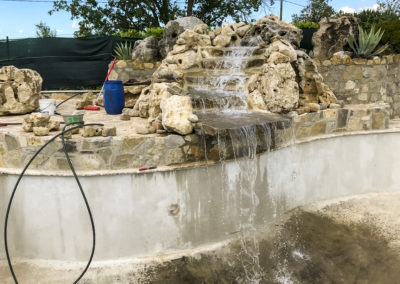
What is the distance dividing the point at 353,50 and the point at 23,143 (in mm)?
6536

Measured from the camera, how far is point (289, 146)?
15.8 feet

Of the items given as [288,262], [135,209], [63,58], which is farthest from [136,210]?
[63,58]

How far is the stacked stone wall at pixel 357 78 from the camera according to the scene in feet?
21.1

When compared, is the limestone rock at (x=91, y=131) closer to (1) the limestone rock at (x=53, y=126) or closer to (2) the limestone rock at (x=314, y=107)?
(1) the limestone rock at (x=53, y=126)

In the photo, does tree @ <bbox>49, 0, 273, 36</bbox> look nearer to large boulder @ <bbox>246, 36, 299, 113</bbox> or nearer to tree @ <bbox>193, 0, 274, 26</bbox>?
tree @ <bbox>193, 0, 274, 26</bbox>

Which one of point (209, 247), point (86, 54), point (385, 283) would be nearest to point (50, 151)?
point (209, 247)

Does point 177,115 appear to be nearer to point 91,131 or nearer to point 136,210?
point 91,131

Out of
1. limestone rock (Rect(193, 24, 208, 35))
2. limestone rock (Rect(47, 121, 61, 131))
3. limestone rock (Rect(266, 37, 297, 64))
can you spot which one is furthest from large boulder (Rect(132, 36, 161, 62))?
limestone rock (Rect(47, 121, 61, 131))

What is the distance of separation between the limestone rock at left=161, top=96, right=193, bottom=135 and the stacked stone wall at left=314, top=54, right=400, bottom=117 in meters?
3.71

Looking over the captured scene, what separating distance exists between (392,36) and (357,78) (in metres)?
1.65

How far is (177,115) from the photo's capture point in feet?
12.9

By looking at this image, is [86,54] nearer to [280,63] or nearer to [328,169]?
[280,63]

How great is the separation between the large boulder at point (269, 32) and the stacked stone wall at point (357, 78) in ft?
2.35

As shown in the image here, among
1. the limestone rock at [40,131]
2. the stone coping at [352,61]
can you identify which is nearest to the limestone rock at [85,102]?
the limestone rock at [40,131]
